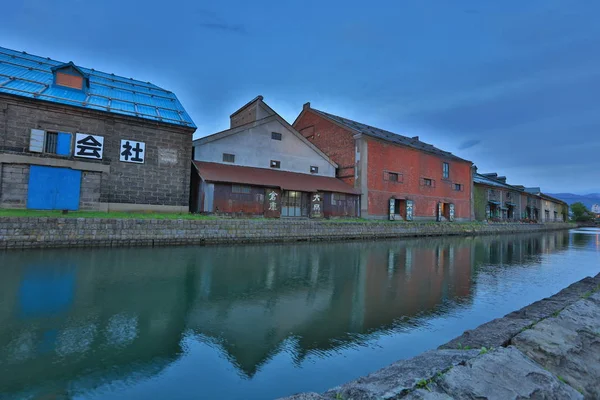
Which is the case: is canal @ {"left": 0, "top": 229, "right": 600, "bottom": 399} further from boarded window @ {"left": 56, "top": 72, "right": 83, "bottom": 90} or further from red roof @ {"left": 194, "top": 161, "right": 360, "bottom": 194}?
boarded window @ {"left": 56, "top": 72, "right": 83, "bottom": 90}

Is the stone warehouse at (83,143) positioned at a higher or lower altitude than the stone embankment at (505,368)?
higher

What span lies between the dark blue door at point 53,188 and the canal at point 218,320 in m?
5.76

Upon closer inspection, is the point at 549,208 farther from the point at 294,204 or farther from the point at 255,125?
the point at 255,125

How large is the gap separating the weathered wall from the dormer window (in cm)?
239

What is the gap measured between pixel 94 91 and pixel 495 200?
48720mm

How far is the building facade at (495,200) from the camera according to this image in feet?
136

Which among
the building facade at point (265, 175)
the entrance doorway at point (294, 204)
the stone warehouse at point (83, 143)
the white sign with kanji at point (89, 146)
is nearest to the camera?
the stone warehouse at point (83, 143)

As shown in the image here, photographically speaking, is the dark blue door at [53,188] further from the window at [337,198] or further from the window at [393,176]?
the window at [393,176]

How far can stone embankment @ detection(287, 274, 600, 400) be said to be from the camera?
2287mm

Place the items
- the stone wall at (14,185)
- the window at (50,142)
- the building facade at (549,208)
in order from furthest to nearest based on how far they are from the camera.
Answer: the building facade at (549,208), the window at (50,142), the stone wall at (14,185)

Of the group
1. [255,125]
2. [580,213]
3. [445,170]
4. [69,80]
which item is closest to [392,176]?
[445,170]

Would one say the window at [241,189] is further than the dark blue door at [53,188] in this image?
Yes

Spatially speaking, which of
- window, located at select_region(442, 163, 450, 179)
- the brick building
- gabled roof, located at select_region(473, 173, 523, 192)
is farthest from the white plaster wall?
gabled roof, located at select_region(473, 173, 523, 192)

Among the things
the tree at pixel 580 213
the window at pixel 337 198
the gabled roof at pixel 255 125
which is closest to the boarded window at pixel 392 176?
the gabled roof at pixel 255 125
